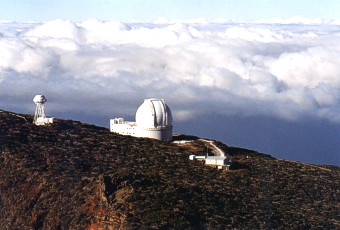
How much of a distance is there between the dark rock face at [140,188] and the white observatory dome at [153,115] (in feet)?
16.6

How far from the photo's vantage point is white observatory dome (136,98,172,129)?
107m

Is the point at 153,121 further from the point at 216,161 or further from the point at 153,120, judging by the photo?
the point at 216,161

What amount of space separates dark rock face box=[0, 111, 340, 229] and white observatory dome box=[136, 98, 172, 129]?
507cm

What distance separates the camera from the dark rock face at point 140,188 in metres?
71.5

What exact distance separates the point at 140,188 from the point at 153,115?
103 feet

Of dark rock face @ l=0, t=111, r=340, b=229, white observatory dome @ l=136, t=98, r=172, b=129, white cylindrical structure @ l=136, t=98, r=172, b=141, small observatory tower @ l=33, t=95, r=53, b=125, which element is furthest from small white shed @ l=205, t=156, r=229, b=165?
small observatory tower @ l=33, t=95, r=53, b=125

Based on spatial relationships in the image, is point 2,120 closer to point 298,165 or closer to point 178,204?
point 178,204

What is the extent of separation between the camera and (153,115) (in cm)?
10644

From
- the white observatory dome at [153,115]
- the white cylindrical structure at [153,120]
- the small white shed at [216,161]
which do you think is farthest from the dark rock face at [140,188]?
the white observatory dome at [153,115]

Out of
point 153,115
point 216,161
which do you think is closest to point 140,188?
point 216,161

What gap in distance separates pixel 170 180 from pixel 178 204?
30.7ft

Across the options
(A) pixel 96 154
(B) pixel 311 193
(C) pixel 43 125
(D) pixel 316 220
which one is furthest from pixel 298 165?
(C) pixel 43 125

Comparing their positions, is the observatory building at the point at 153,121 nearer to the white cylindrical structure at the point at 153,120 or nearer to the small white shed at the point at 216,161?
the white cylindrical structure at the point at 153,120

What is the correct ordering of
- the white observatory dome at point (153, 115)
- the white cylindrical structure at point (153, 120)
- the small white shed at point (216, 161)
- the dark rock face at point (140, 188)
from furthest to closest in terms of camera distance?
the white cylindrical structure at point (153, 120), the white observatory dome at point (153, 115), the small white shed at point (216, 161), the dark rock face at point (140, 188)
